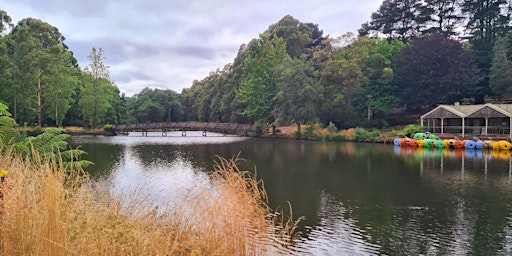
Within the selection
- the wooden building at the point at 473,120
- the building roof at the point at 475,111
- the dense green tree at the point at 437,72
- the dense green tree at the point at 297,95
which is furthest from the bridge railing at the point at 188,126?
the building roof at the point at 475,111

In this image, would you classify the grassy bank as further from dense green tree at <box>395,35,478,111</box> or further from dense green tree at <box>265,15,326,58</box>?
dense green tree at <box>265,15,326,58</box>

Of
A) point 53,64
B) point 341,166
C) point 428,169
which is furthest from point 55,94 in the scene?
point 428,169

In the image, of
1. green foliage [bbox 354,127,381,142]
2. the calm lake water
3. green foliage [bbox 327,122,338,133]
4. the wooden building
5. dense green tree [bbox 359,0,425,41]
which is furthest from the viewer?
dense green tree [bbox 359,0,425,41]

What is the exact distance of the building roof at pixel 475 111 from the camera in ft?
121

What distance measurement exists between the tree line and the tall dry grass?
4113cm

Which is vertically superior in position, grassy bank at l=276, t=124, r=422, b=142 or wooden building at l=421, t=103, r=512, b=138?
wooden building at l=421, t=103, r=512, b=138

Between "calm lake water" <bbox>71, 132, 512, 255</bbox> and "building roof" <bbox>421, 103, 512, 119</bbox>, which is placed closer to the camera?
"calm lake water" <bbox>71, 132, 512, 255</bbox>

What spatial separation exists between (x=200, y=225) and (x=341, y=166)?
713 inches

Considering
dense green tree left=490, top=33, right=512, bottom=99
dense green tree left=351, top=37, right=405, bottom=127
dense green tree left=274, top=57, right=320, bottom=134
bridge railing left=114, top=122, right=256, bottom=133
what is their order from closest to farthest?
dense green tree left=490, top=33, right=512, bottom=99 < dense green tree left=274, top=57, right=320, bottom=134 < dense green tree left=351, top=37, right=405, bottom=127 < bridge railing left=114, top=122, right=256, bottom=133

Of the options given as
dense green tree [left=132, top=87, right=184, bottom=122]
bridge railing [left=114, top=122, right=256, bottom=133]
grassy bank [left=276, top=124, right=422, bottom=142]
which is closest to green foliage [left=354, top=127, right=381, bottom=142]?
grassy bank [left=276, top=124, right=422, bottom=142]

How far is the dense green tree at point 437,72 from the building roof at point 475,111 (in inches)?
207

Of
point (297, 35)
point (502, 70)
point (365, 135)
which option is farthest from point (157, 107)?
point (502, 70)

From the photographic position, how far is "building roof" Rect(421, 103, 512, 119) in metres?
37.0

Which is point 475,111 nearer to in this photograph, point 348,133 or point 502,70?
point 502,70
